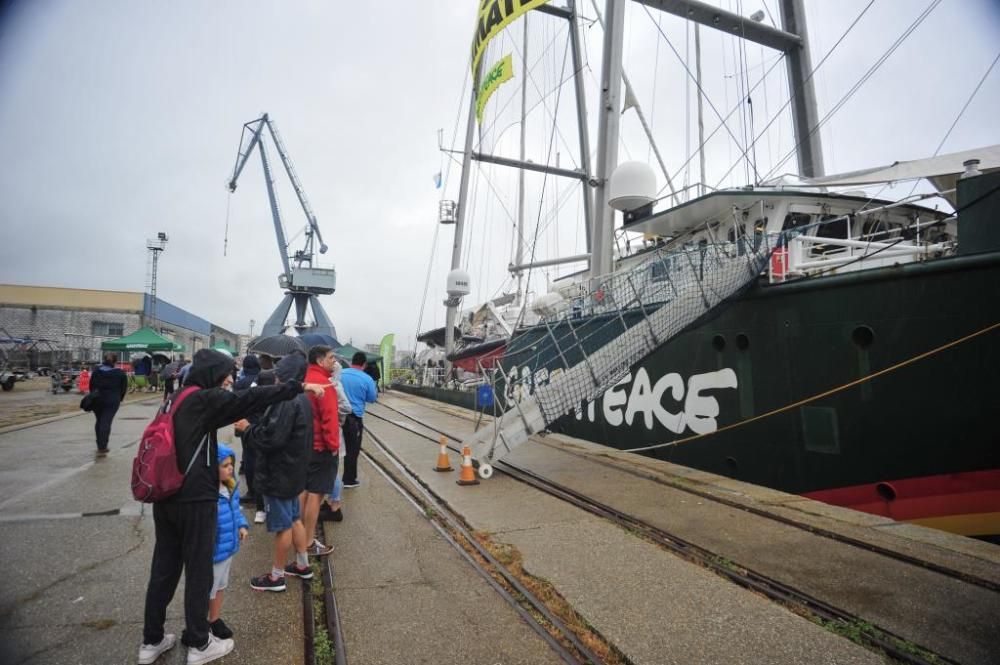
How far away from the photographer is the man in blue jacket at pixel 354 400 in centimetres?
622

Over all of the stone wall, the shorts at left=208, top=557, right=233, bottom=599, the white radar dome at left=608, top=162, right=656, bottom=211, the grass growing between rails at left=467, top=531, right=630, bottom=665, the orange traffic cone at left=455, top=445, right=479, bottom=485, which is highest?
the stone wall

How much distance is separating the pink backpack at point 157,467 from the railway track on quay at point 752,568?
2.42 metres

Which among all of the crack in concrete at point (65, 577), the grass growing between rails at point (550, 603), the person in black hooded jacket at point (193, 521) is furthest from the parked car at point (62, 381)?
the person in black hooded jacket at point (193, 521)

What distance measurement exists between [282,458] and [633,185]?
9.96 metres

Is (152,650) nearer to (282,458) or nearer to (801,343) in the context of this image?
(282,458)

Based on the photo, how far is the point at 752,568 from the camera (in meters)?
4.18

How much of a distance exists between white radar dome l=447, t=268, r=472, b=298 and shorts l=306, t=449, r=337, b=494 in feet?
63.3

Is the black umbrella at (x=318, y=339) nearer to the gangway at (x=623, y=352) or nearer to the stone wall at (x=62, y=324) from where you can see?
the gangway at (x=623, y=352)

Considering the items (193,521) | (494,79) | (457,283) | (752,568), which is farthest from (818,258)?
(457,283)

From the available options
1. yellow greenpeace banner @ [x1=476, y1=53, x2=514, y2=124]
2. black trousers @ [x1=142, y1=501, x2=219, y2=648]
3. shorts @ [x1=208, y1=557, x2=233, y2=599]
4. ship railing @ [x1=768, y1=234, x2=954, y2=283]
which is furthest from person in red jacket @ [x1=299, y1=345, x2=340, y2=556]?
yellow greenpeace banner @ [x1=476, y1=53, x2=514, y2=124]

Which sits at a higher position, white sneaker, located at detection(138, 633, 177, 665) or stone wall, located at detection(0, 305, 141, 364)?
stone wall, located at detection(0, 305, 141, 364)

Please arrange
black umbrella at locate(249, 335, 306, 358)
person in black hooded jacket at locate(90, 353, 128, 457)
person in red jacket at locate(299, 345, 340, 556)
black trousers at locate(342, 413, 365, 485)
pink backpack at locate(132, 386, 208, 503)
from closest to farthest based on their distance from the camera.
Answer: pink backpack at locate(132, 386, 208, 503), person in red jacket at locate(299, 345, 340, 556), black umbrella at locate(249, 335, 306, 358), black trousers at locate(342, 413, 365, 485), person in black hooded jacket at locate(90, 353, 128, 457)

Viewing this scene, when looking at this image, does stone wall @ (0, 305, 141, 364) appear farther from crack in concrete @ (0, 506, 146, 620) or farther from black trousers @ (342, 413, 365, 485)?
crack in concrete @ (0, 506, 146, 620)

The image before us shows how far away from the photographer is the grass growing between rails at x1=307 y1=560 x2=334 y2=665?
2.94m
